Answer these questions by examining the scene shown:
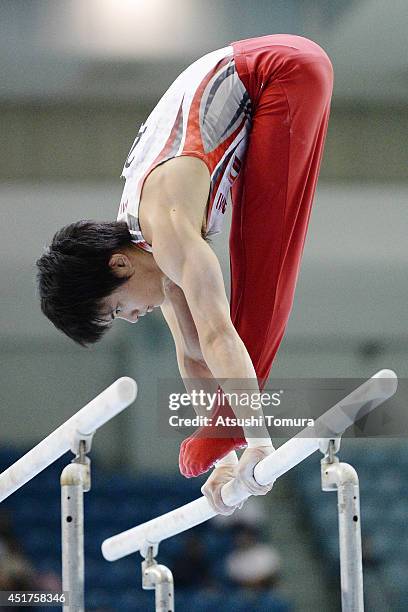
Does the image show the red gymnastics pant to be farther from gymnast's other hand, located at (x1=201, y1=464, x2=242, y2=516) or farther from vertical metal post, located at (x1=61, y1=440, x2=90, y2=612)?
vertical metal post, located at (x1=61, y1=440, x2=90, y2=612)

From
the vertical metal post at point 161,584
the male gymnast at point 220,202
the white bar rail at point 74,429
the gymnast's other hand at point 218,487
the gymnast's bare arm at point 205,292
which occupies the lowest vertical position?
the vertical metal post at point 161,584

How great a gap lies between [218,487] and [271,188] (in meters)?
0.87

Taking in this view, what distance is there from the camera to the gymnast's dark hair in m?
2.60

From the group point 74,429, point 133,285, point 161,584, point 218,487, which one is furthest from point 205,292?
point 161,584

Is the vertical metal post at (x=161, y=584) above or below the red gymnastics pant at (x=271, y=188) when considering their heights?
below

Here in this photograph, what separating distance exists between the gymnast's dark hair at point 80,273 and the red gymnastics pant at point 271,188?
0.38 m

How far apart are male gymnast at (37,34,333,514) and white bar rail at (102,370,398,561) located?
0.10 metres

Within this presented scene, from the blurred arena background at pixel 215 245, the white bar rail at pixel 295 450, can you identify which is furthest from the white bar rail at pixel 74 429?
the blurred arena background at pixel 215 245

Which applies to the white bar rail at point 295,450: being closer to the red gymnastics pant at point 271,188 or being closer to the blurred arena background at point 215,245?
the red gymnastics pant at point 271,188

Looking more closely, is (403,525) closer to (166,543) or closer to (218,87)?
(166,543)

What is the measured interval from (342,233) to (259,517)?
7.31ft

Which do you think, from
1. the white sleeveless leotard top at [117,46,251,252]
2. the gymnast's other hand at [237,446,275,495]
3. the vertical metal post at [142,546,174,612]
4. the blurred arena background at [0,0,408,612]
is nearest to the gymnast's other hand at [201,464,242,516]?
the gymnast's other hand at [237,446,275,495]

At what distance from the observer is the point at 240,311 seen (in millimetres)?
2828

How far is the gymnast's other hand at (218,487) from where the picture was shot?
8.79 feet
